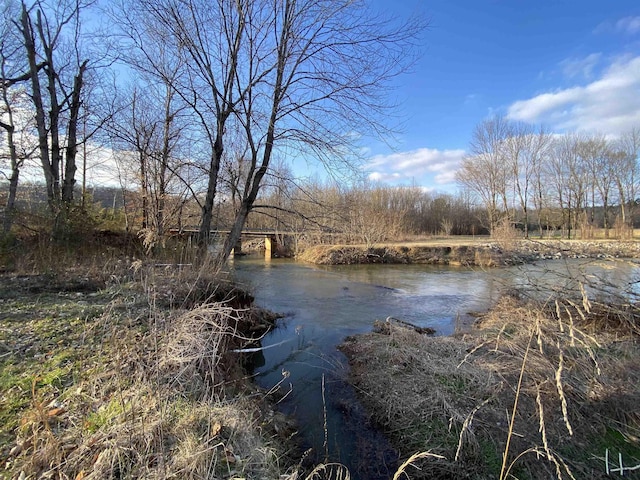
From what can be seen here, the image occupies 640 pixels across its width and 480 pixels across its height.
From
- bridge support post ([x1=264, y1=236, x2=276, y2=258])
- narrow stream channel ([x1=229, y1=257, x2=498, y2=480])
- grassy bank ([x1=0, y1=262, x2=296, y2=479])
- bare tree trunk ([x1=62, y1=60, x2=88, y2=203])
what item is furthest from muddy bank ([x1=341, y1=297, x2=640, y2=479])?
bridge support post ([x1=264, y1=236, x2=276, y2=258])

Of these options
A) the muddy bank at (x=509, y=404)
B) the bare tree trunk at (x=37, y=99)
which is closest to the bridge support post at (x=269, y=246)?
the bare tree trunk at (x=37, y=99)

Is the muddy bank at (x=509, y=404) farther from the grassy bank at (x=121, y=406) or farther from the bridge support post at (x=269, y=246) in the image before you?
the bridge support post at (x=269, y=246)

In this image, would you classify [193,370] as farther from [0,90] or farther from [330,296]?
[0,90]

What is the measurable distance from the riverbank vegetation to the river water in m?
0.40

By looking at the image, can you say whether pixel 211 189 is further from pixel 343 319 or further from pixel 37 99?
pixel 37 99

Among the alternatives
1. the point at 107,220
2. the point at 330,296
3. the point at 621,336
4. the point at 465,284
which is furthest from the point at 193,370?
the point at 465,284

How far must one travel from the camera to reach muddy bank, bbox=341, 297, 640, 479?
10.0ft

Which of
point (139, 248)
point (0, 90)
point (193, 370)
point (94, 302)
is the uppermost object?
point (0, 90)

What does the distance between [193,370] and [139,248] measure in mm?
7397

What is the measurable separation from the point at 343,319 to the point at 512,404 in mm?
5382

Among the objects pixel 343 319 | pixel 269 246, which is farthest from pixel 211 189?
pixel 269 246

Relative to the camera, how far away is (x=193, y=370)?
127 inches

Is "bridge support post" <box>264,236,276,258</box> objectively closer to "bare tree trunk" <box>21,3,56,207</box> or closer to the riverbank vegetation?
"bare tree trunk" <box>21,3,56,207</box>

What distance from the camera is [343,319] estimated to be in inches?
348
